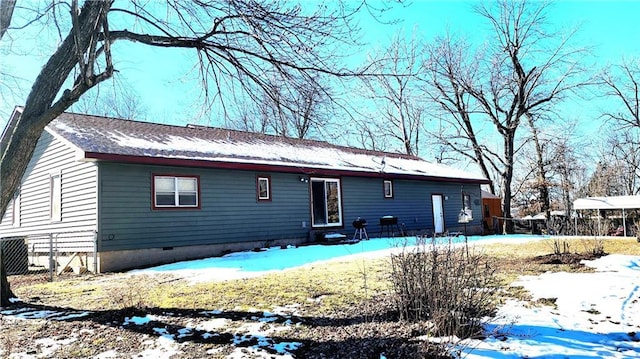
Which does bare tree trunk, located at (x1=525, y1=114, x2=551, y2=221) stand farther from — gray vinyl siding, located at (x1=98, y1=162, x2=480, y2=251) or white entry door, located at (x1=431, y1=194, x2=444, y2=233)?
gray vinyl siding, located at (x1=98, y1=162, x2=480, y2=251)

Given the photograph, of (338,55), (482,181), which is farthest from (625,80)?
(338,55)

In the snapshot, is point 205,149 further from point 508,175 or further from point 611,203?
point 611,203

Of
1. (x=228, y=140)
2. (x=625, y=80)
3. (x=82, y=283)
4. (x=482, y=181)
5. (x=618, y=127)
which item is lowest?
(x=82, y=283)

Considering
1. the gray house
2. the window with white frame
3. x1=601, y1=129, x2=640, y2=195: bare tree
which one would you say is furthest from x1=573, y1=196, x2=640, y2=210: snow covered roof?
the window with white frame

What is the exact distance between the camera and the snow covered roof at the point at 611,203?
22688 mm

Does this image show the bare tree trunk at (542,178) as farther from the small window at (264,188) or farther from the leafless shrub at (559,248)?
the small window at (264,188)

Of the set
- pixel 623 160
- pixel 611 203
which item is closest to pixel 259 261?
pixel 611 203

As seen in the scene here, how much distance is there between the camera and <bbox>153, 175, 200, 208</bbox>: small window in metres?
9.96

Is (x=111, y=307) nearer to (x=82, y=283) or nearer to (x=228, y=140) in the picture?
(x=82, y=283)

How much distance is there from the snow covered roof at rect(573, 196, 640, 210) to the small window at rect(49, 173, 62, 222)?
2578 centimetres

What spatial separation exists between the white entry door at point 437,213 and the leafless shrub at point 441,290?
13262 millimetres

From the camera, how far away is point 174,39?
16.6ft

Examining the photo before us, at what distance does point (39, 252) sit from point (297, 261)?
781 centimetres

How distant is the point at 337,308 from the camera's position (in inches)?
179
